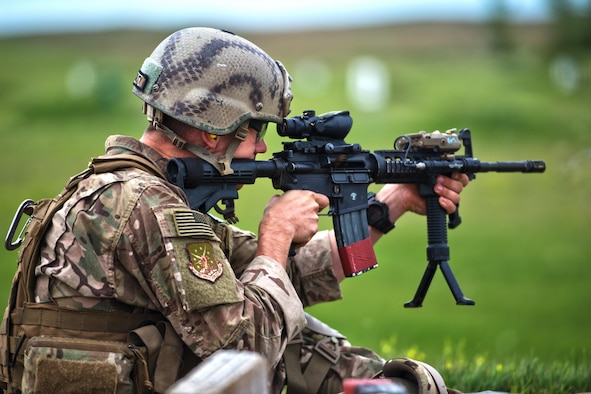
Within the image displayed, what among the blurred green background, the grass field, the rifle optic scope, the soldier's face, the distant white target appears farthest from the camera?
the distant white target

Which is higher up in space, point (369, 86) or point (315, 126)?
point (315, 126)

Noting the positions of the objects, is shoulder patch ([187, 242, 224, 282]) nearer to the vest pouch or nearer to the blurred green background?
the vest pouch

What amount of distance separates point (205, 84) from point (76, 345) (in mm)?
1463

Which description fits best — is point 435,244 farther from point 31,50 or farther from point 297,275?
point 31,50

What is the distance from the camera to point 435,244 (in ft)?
23.5

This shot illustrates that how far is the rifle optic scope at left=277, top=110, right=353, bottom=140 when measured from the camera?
6305 mm

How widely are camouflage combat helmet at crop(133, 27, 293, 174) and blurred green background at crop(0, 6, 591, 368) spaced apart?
3.85 m

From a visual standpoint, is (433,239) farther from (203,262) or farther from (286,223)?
(203,262)

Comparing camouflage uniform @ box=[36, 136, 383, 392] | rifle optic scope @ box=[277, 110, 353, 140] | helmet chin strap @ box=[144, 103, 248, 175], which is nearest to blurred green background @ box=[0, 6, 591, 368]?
rifle optic scope @ box=[277, 110, 353, 140]

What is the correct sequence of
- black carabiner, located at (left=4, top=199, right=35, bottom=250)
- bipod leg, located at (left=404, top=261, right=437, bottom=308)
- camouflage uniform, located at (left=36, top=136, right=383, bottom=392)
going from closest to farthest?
1. camouflage uniform, located at (left=36, top=136, right=383, bottom=392)
2. black carabiner, located at (left=4, top=199, right=35, bottom=250)
3. bipod leg, located at (left=404, top=261, right=437, bottom=308)

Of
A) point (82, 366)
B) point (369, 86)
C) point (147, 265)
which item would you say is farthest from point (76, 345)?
point (369, 86)

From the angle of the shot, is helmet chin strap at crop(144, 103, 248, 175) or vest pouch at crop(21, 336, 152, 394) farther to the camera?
helmet chin strap at crop(144, 103, 248, 175)

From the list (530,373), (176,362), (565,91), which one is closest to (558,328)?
(530,373)

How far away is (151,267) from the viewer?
17.8 feet
